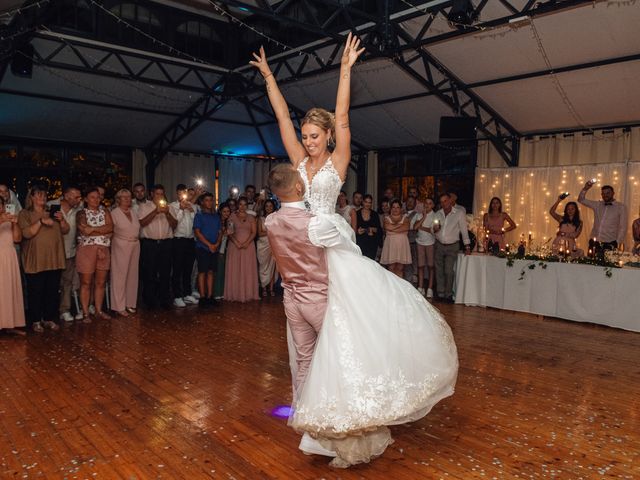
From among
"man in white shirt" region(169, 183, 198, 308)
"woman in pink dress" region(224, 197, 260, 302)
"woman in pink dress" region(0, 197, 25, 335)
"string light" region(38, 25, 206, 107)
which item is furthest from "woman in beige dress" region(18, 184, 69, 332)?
"string light" region(38, 25, 206, 107)

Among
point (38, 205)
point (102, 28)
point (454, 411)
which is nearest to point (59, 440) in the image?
point (454, 411)

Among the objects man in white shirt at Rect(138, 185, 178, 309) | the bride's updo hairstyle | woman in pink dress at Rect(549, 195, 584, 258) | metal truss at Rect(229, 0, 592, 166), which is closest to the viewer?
the bride's updo hairstyle

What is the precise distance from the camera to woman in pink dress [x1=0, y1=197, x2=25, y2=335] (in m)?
5.05

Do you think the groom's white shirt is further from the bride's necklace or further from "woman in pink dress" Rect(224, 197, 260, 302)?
"woman in pink dress" Rect(224, 197, 260, 302)

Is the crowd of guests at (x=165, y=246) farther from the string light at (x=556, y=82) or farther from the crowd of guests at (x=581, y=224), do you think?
the string light at (x=556, y=82)

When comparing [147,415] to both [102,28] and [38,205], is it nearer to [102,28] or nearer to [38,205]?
[38,205]

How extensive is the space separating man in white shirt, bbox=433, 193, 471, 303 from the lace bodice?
17.0 feet

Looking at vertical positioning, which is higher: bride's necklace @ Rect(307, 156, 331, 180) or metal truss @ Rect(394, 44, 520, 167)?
metal truss @ Rect(394, 44, 520, 167)

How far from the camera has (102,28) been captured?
8922 millimetres

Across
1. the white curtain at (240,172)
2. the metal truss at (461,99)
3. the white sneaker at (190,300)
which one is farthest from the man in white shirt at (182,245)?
the white curtain at (240,172)

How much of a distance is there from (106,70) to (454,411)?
8688mm

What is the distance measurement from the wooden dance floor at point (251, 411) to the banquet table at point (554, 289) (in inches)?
16.3

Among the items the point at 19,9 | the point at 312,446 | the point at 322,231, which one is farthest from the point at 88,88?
the point at 312,446

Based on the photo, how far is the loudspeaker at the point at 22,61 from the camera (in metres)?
7.38
